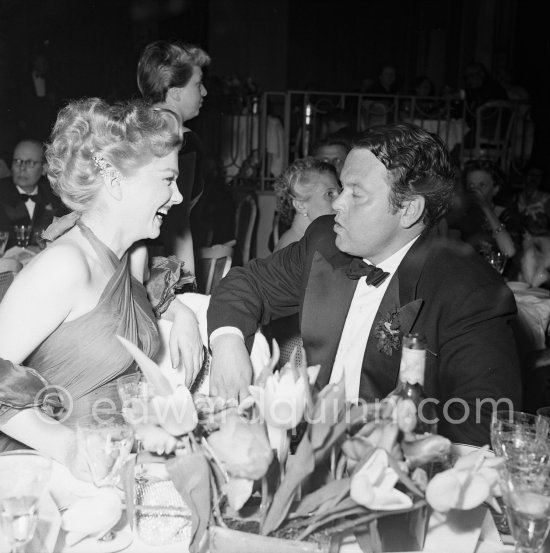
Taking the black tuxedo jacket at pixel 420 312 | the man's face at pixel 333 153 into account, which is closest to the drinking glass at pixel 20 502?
the black tuxedo jacket at pixel 420 312

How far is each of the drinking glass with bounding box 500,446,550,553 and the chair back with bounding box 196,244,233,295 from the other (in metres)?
2.12

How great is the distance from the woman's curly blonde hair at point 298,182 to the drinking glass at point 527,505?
2.54 meters

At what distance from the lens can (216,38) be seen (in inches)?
495

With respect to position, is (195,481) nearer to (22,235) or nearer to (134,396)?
(134,396)

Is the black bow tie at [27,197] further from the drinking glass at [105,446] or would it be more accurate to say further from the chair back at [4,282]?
the drinking glass at [105,446]

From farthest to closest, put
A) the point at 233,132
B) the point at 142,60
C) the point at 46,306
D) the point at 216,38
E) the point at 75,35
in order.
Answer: the point at 216,38, the point at 233,132, the point at 75,35, the point at 142,60, the point at 46,306

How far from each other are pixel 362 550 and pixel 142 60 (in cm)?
274

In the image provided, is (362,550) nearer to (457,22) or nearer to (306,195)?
(306,195)

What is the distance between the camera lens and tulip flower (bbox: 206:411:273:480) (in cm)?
97

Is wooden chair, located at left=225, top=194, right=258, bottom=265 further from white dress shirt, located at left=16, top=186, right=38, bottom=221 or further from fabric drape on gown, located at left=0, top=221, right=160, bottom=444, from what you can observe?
fabric drape on gown, located at left=0, top=221, right=160, bottom=444

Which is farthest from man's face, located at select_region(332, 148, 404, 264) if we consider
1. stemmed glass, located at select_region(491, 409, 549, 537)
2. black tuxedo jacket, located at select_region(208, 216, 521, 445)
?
stemmed glass, located at select_region(491, 409, 549, 537)

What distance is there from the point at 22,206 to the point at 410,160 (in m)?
3.31

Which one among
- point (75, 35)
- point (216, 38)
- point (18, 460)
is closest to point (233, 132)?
point (75, 35)

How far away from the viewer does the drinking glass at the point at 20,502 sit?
1096mm
